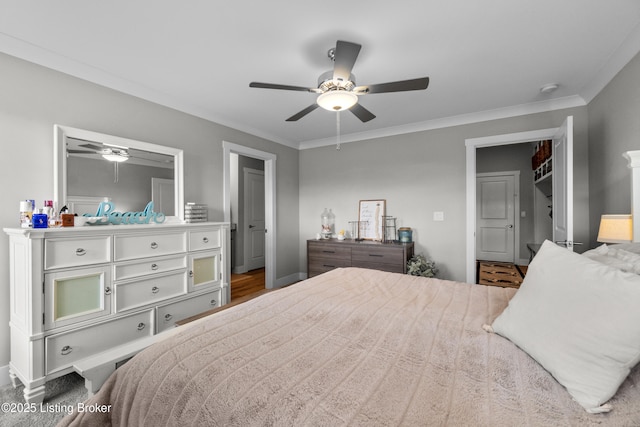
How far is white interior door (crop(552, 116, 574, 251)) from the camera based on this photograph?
2.38 meters

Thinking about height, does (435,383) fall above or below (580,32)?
below

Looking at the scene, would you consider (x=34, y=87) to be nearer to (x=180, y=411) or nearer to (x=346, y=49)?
(x=346, y=49)

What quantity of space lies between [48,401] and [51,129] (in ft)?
6.44

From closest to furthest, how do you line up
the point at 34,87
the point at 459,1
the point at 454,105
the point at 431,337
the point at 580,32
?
the point at 431,337 → the point at 459,1 → the point at 580,32 → the point at 34,87 → the point at 454,105

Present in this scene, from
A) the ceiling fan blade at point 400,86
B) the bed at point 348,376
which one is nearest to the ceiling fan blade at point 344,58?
the ceiling fan blade at point 400,86

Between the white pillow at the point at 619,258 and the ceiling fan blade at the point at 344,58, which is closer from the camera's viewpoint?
the white pillow at the point at 619,258

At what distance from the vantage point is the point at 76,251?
1.91m

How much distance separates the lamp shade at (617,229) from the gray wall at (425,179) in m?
1.50

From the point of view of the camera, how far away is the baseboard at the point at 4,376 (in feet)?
6.27

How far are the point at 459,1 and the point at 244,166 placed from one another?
4543 millimetres

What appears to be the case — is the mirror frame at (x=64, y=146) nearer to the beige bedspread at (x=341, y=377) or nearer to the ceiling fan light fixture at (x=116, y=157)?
the ceiling fan light fixture at (x=116, y=157)

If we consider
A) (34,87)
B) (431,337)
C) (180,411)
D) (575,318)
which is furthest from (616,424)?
(34,87)

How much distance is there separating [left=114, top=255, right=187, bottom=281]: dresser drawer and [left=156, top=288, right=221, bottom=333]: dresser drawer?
1.11 feet

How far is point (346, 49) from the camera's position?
1650mm
